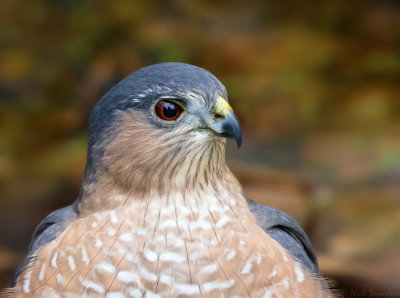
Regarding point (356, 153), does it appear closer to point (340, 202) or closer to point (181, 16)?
point (340, 202)

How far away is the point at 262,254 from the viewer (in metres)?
2.09

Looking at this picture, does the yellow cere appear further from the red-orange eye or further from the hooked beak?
the red-orange eye

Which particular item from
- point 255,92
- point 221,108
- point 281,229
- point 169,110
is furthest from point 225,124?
point 255,92

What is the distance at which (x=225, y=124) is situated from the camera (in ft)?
6.37

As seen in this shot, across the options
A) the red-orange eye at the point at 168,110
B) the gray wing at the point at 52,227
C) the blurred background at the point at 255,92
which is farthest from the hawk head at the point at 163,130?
the blurred background at the point at 255,92

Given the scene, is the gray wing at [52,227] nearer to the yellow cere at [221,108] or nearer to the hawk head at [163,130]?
the hawk head at [163,130]

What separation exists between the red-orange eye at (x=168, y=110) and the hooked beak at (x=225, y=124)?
12 cm

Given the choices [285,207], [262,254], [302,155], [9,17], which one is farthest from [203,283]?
[9,17]

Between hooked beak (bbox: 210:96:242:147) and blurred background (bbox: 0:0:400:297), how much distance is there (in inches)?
84.3

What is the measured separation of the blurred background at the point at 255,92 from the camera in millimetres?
4227

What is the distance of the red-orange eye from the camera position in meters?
1.98

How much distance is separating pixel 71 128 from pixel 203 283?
2969 millimetres

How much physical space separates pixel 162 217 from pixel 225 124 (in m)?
0.36

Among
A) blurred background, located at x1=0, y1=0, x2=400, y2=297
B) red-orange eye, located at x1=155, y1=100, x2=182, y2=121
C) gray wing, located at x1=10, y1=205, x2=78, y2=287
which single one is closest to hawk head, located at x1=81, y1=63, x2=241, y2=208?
red-orange eye, located at x1=155, y1=100, x2=182, y2=121
